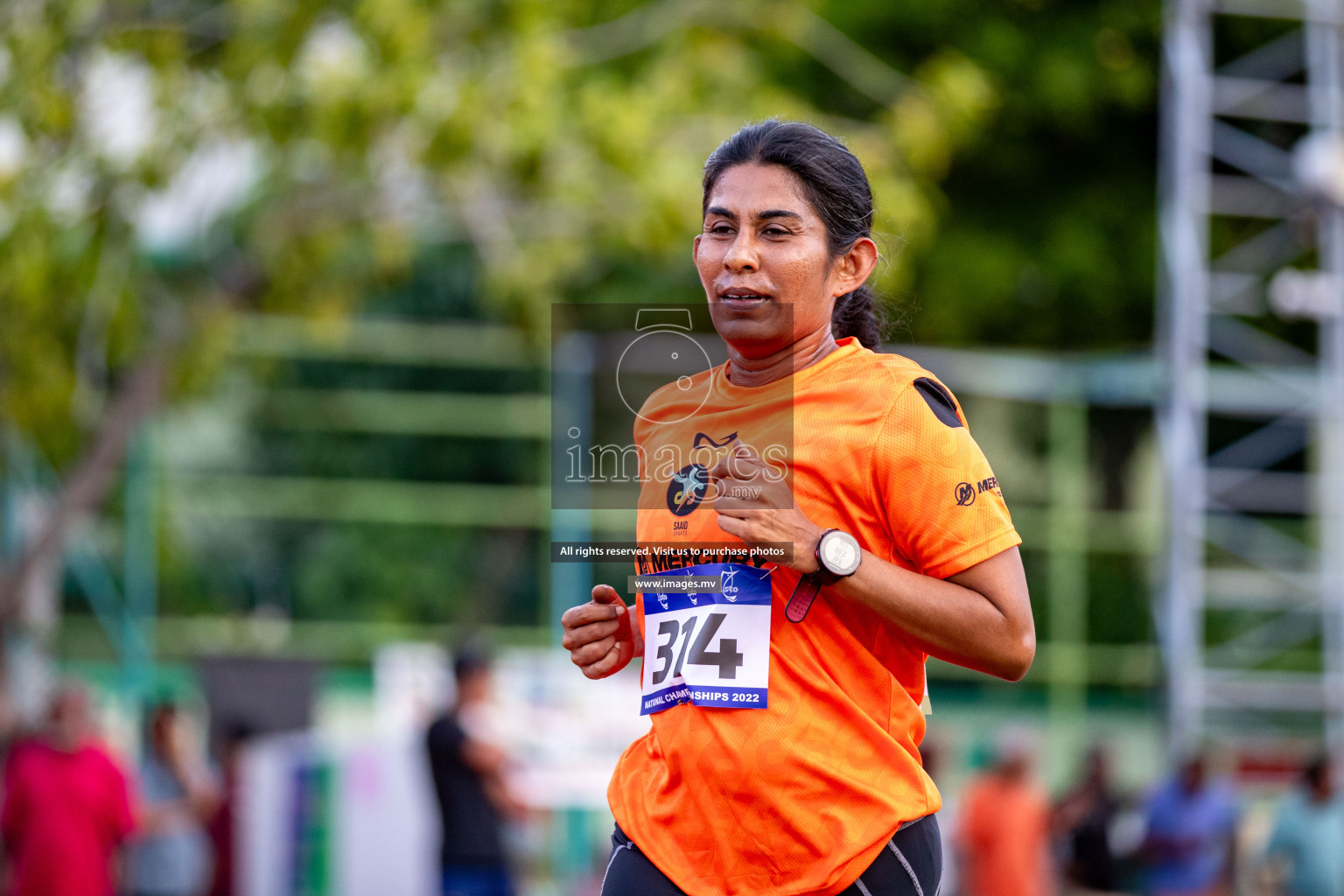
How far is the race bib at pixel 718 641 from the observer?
259 cm

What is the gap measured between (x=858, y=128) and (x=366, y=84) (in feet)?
17.5

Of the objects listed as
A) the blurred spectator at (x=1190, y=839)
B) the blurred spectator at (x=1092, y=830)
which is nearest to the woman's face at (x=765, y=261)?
the blurred spectator at (x=1190, y=839)

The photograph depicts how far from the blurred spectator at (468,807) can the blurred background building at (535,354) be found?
2274 millimetres

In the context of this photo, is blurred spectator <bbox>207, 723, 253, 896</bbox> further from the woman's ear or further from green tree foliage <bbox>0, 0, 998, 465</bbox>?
the woman's ear

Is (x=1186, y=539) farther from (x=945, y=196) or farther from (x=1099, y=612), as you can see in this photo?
(x=945, y=196)

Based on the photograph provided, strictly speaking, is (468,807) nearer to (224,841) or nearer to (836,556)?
(224,841)

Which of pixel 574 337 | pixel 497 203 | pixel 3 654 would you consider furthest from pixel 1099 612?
pixel 3 654

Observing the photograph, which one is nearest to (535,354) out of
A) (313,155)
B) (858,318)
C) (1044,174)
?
(313,155)

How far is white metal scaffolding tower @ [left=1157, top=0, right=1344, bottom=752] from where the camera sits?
13617mm

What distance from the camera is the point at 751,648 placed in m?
2.59

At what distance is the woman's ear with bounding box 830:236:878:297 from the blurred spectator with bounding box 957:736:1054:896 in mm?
8615

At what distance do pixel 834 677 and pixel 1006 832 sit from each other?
340 inches

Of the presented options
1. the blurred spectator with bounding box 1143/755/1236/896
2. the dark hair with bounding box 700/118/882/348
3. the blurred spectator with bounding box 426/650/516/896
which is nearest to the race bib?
the dark hair with bounding box 700/118/882/348

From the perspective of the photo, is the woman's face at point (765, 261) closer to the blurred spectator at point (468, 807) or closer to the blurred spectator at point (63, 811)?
the blurred spectator at point (468, 807)
